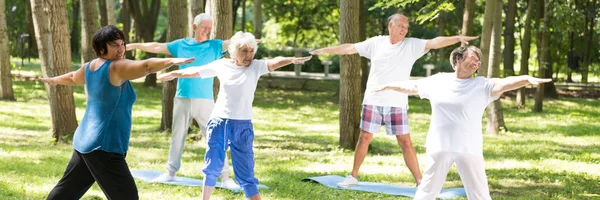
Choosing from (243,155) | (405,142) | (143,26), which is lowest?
(405,142)

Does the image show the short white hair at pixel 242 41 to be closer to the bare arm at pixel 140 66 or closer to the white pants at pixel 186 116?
the bare arm at pixel 140 66

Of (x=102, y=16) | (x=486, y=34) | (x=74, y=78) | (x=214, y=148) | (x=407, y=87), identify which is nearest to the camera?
(x=74, y=78)

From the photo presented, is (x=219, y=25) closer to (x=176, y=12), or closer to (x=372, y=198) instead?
(x=176, y=12)

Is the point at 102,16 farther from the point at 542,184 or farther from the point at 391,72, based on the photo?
the point at 542,184

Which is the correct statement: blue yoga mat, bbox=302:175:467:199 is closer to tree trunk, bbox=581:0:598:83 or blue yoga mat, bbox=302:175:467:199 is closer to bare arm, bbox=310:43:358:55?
bare arm, bbox=310:43:358:55

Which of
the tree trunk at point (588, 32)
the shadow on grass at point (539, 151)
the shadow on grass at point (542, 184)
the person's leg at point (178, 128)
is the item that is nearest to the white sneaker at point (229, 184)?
the person's leg at point (178, 128)

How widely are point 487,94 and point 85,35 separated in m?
11.4

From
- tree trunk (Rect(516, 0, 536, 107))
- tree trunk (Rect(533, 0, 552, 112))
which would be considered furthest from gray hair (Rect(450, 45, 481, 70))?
tree trunk (Rect(533, 0, 552, 112))

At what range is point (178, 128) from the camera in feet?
29.0

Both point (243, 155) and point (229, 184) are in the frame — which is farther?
point (229, 184)

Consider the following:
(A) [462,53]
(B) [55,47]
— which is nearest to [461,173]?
(A) [462,53]

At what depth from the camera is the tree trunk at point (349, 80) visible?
11.5 m

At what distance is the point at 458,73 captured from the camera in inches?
247

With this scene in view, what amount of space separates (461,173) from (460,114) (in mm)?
451
